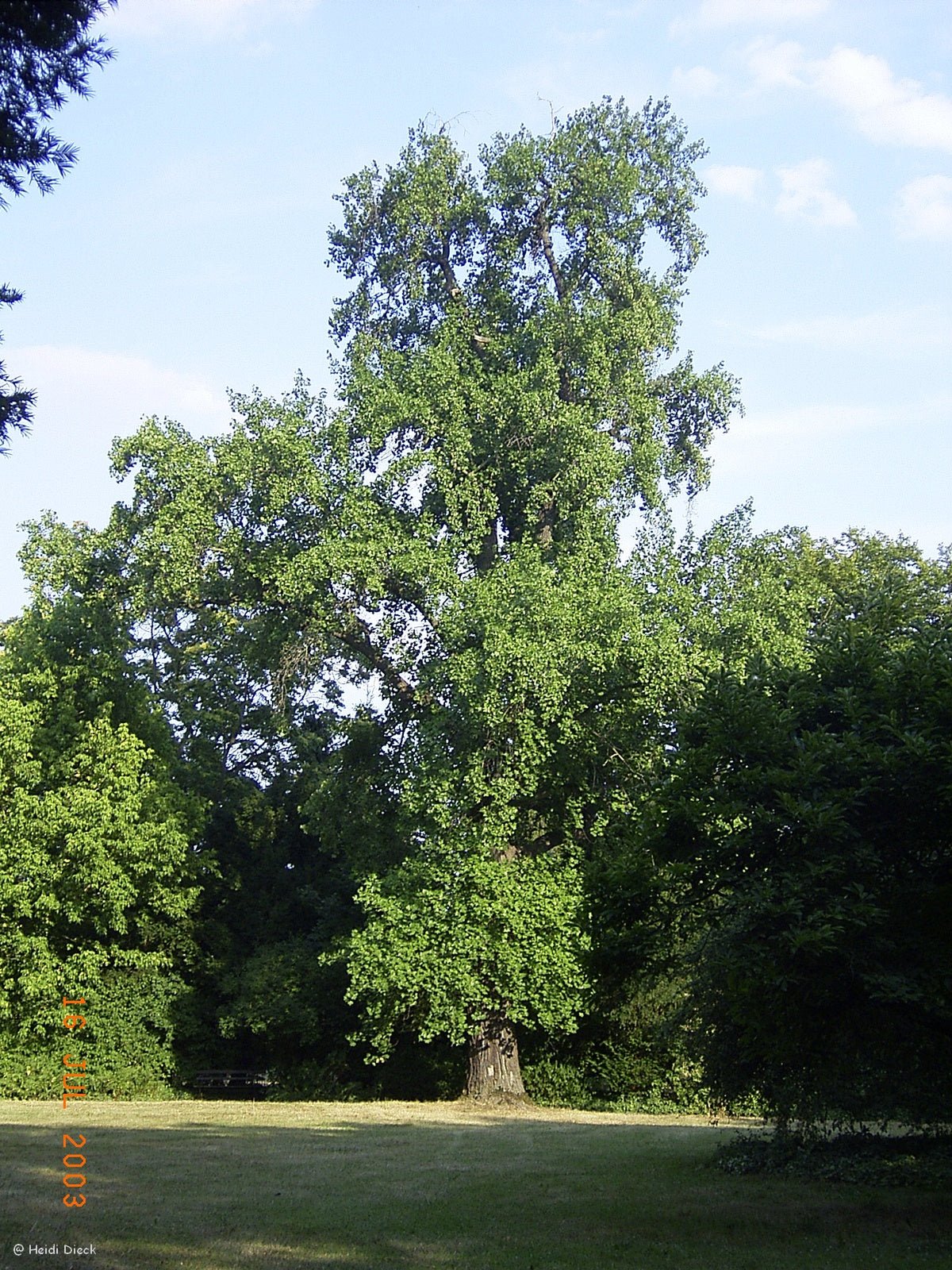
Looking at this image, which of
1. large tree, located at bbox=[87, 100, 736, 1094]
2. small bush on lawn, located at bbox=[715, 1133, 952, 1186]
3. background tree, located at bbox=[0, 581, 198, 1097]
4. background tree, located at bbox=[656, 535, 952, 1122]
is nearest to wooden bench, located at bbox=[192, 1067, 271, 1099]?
background tree, located at bbox=[0, 581, 198, 1097]

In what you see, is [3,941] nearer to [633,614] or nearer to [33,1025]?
[33,1025]

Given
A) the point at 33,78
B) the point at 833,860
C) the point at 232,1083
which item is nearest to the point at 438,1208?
the point at 833,860

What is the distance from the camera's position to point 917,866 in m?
9.77

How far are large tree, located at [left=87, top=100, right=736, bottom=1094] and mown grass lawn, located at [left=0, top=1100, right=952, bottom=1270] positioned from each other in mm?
6287

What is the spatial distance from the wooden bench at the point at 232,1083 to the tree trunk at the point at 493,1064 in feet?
24.1

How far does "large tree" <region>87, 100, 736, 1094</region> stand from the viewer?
852 inches

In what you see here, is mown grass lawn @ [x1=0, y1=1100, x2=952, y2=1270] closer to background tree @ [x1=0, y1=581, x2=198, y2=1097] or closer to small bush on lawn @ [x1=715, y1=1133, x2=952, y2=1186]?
small bush on lawn @ [x1=715, y1=1133, x2=952, y2=1186]

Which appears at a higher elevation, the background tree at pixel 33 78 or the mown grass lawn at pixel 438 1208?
the background tree at pixel 33 78

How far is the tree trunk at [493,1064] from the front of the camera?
78.0 ft

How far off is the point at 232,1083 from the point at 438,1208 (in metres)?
20.9

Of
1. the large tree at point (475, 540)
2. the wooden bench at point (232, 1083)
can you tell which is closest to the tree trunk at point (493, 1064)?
the large tree at point (475, 540)

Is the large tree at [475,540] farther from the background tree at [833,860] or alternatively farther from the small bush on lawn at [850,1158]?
the background tree at [833,860]

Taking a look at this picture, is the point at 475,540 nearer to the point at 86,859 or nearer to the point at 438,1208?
the point at 86,859

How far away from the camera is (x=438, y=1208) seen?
10570 millimetres
